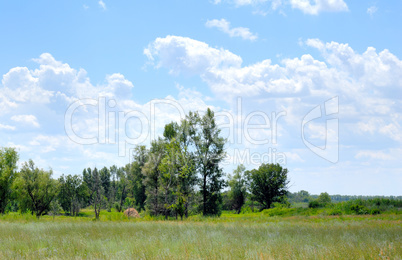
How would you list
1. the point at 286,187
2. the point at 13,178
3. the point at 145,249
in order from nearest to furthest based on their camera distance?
1. the point at 145,249
2. the point at 13,178
3. the point at 286,187

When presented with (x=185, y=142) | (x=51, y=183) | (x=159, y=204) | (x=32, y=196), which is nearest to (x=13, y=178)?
(x=32, y=196)

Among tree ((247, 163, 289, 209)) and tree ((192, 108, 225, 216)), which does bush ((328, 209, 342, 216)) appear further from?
tree ((247, 163, 289, 209))

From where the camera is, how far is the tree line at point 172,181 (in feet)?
112

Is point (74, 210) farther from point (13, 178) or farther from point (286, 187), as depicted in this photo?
point (286, 187)

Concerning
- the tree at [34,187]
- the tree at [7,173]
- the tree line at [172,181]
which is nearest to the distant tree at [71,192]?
the tree line at [172,181]

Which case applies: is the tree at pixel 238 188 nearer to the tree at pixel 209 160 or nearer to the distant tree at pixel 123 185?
the distant tree at pixel 123 185

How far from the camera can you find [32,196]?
60.1 m

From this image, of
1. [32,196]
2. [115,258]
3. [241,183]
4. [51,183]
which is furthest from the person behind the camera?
[241,183]

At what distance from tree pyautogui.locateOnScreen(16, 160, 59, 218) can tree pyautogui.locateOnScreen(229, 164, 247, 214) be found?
142 feet

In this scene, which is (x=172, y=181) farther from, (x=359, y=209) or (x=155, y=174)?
(x=359, y=209)

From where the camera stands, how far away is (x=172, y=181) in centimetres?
3538

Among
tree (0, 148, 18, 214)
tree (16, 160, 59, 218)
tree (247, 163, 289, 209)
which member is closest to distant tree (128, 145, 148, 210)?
tree (16, 160, 59, 218)

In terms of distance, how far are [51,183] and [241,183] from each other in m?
45.9

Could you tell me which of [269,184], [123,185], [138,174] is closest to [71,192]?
[123,185]
